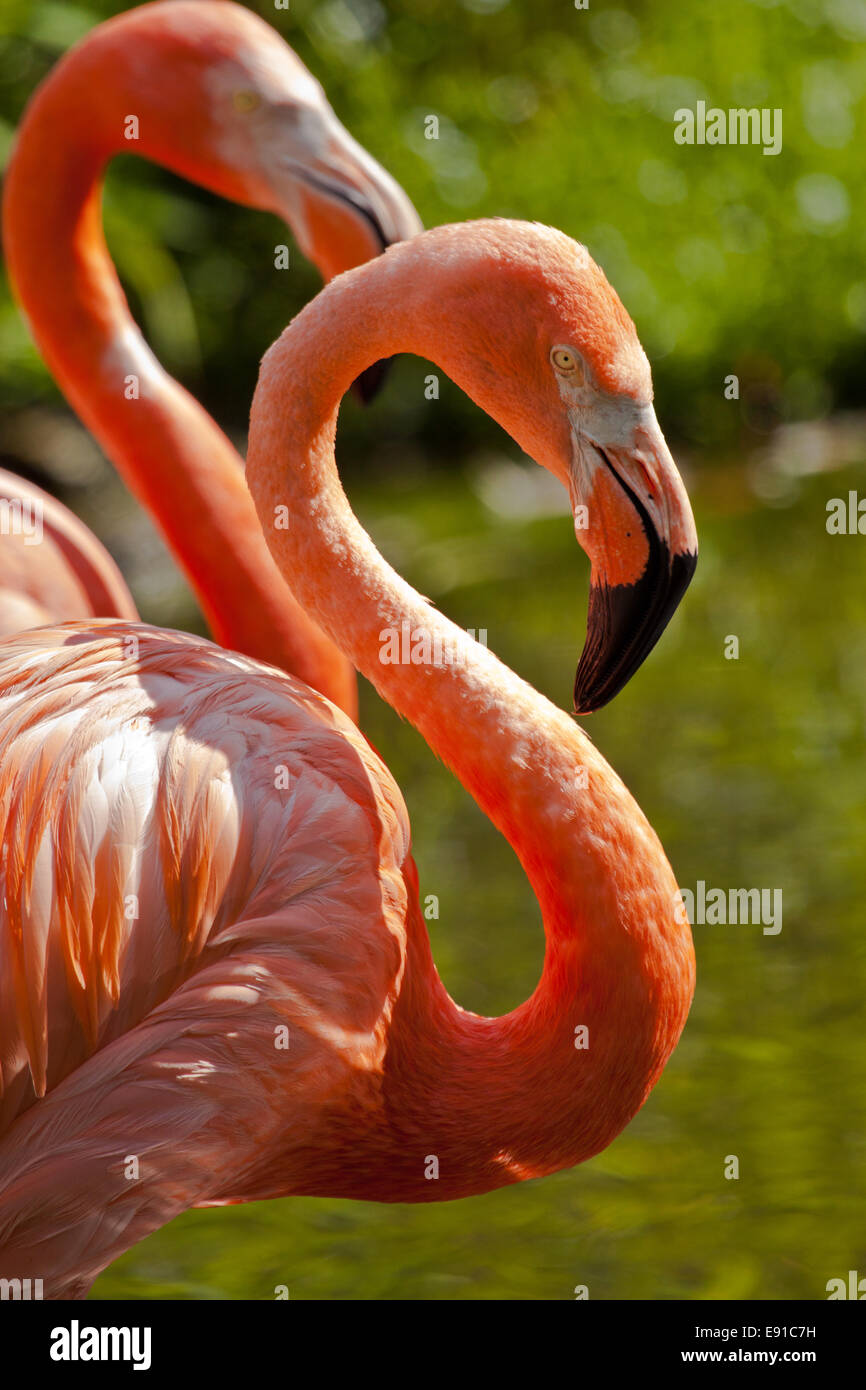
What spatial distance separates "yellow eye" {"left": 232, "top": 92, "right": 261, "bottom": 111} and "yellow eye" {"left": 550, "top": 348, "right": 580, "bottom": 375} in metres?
1.23

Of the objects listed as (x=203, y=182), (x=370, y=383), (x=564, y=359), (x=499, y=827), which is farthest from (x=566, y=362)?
(x=203, y=182)

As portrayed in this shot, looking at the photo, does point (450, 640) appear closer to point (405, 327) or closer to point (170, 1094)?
point (405, 327)

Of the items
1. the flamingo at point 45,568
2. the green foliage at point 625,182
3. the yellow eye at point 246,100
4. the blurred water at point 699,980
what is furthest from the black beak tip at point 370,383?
the green foliage at point 625,182

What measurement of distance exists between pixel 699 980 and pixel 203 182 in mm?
1972

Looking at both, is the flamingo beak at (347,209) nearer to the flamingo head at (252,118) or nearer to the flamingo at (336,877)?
the flamingo head at (252,118)

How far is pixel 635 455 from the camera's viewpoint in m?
2.06

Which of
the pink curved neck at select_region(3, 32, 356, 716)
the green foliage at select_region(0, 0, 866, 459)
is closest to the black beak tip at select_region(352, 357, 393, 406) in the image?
the pink curved neck at select_region(3, 32, 356, 716)

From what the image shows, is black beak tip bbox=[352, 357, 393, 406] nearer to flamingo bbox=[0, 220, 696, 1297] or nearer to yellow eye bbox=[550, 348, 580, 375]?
flamingo bbox=[0, 220, 696, 1297]

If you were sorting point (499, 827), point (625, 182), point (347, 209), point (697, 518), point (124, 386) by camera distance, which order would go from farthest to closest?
point (625, 182), point (697, 518), point (124, 386), point (347, 209), point (499, 827)

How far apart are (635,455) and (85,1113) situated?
107cm

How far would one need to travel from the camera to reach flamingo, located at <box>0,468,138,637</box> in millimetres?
3191

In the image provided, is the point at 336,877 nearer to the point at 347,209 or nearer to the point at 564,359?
the point at 564,359

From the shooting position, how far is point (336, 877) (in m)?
2.13

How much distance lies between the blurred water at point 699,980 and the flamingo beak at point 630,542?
3.89 feet
